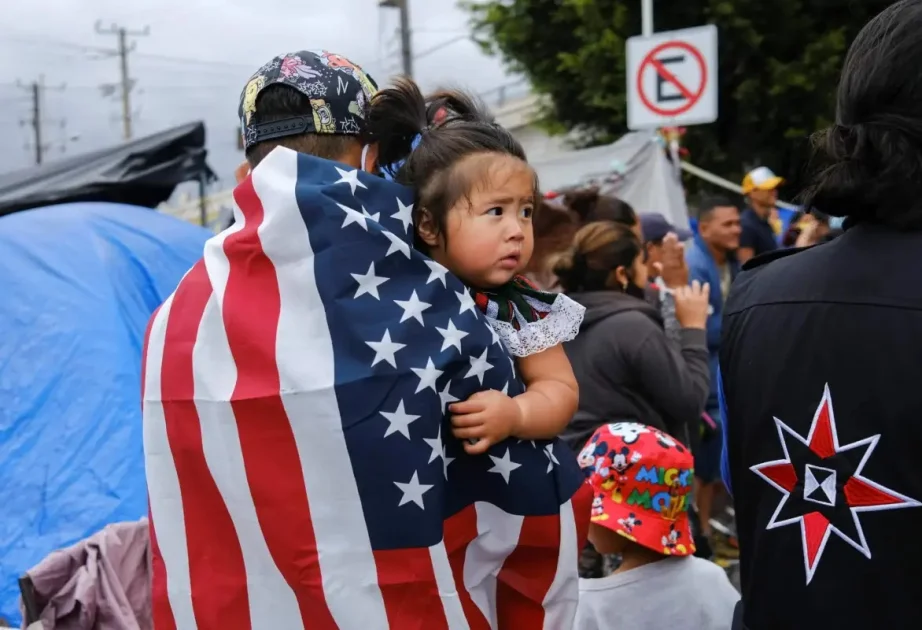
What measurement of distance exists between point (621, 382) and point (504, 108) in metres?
34.5

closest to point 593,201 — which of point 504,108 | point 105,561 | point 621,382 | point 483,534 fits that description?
point 621,382

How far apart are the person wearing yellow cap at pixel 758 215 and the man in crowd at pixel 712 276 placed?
525 mm

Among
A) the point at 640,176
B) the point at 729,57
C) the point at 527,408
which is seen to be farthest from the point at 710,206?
the point at 729,57

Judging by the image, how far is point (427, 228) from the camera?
66.4 inches

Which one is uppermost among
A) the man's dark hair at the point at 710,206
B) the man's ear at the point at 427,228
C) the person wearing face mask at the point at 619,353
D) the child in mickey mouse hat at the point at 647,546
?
the man's ear at the point at 427,228

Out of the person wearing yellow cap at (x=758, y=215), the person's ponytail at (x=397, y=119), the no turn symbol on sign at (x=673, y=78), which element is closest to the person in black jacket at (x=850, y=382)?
the person's ponytail at (x=397, y=119)

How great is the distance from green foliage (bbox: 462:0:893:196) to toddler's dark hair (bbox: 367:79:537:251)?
1603 centimetres

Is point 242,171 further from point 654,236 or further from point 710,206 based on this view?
point 710,206

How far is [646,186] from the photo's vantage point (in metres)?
7.00

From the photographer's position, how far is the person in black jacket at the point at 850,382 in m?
1.39

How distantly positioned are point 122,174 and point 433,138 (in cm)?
357

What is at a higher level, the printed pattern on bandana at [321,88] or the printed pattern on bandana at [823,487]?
the printed pattern on bandana at [321,88]

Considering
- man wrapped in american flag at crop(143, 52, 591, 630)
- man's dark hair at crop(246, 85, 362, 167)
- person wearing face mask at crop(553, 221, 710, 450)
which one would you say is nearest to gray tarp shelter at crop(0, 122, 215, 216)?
person wearing face mask at crop(553, 221, 710, 450)

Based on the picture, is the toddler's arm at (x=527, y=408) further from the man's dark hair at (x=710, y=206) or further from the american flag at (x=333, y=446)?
the man's dark hair at (x=710, y=206)
